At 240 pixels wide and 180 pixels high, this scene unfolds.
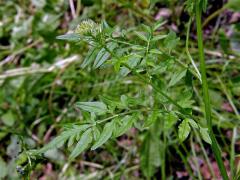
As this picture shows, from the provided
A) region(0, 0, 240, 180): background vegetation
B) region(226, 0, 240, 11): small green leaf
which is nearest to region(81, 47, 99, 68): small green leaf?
region(0, 0, 240, 180): background vegetation

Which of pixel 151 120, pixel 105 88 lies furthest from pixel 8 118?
pixel 151 120

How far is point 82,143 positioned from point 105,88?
1194 mm

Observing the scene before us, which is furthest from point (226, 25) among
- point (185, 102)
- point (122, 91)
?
point (185, 102)

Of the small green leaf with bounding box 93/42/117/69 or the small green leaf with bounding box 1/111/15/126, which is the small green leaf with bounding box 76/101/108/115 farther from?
the small green leaf with bounding box 1/111/15/126

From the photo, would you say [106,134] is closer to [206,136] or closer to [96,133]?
[96,133]

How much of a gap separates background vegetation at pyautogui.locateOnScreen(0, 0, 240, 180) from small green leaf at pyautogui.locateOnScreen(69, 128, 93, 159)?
0.58 metres

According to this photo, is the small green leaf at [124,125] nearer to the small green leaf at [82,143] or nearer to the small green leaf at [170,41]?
the small green leaf at [82,143]

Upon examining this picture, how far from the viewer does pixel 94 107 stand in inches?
47.0

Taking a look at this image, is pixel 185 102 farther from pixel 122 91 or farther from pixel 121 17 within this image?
pixel 121 17

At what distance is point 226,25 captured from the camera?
2.46 m

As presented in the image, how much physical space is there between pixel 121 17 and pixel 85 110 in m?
1.53

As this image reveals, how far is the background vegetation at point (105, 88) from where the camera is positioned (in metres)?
2.04

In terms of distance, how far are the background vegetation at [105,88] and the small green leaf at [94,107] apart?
1.64 ft

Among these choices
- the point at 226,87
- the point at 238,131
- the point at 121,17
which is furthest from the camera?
the point at 121,17
